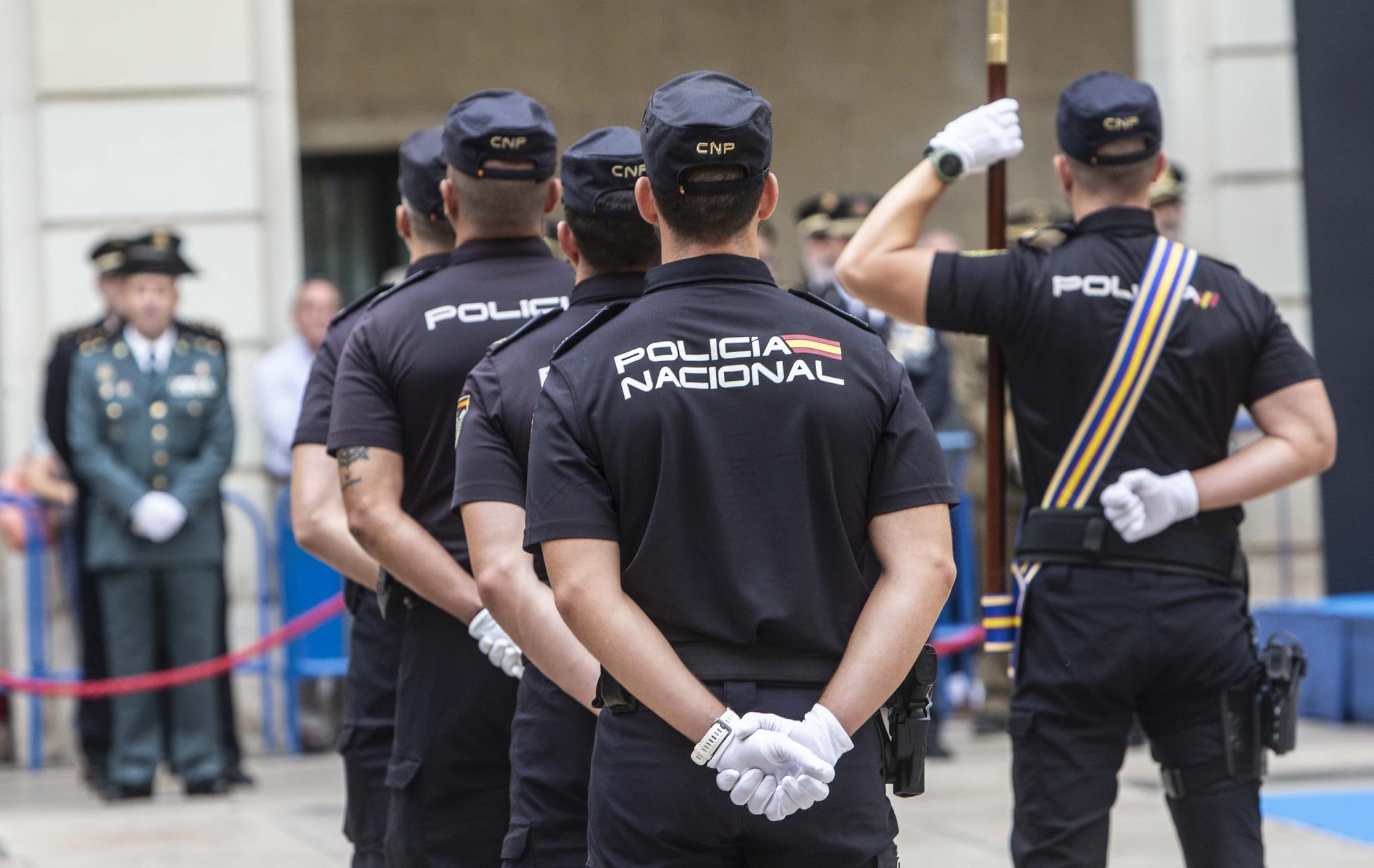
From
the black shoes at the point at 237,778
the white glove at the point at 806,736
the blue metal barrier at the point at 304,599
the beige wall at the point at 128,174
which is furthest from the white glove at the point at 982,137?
the beige wall at the point at 128,174

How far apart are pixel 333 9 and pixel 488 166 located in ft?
27.9

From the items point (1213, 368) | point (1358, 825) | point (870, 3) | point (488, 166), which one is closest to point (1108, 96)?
point (1213, 368)

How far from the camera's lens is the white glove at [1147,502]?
4371 mm

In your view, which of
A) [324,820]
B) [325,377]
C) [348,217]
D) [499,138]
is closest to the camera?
[499,138]

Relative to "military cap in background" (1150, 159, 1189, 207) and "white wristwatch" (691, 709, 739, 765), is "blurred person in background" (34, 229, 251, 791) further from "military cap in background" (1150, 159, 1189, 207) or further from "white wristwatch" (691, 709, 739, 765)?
"white wristwatch" (691, 709, 739, 765)

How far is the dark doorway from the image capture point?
12797mm

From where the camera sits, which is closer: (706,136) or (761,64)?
(706,136)

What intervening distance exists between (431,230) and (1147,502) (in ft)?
5.61

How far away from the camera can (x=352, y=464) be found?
4.18m

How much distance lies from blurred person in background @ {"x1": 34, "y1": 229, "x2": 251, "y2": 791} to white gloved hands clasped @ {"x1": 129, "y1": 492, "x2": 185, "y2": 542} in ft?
0.77

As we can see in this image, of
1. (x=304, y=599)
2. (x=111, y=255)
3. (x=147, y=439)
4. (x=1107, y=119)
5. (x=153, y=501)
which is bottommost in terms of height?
(x=304, y=599)

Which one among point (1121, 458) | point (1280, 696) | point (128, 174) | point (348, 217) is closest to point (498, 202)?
point (1121, 458)

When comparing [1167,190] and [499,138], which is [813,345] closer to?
[499,138]

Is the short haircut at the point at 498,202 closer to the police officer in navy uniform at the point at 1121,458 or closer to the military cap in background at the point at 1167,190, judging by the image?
the police officer in navy uniform at the point at 1121,458
